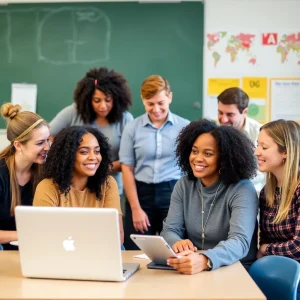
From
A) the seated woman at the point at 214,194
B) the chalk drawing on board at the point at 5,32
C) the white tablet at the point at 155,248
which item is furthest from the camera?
the chalk drawing on board at the point at 5,32

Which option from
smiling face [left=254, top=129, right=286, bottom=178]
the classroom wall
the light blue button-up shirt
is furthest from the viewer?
the classroom wall

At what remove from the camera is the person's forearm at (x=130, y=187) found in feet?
10.8

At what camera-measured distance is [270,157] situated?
2449 mm

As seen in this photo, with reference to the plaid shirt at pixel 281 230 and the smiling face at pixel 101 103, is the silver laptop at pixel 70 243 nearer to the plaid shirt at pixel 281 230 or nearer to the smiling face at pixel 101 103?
the plaid shirt at pixel 281 230

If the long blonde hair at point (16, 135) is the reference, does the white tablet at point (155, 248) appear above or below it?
below

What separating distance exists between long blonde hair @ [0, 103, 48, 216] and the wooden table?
80cm

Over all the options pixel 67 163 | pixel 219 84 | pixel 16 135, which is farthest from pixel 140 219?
pixel 219 84

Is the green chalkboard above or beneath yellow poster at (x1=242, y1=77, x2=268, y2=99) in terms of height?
above

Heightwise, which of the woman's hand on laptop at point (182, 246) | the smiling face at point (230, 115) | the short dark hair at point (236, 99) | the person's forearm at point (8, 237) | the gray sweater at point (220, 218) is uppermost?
the short dark hair at point (236, 99)

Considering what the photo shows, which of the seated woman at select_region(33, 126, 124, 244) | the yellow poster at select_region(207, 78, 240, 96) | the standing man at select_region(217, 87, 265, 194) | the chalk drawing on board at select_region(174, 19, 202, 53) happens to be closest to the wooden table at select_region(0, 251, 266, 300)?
the seated woman at select_region(33, 126, 124, 244)

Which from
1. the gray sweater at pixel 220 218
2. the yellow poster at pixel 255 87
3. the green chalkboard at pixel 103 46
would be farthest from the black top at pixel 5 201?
the yellow poster at pixel 255 87

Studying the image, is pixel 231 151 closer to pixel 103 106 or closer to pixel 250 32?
pixel 103 106

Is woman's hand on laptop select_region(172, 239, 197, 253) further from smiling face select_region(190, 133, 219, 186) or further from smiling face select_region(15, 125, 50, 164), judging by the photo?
smiling face select_region(15, 125, 50, 164)

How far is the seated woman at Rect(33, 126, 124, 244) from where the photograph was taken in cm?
256
